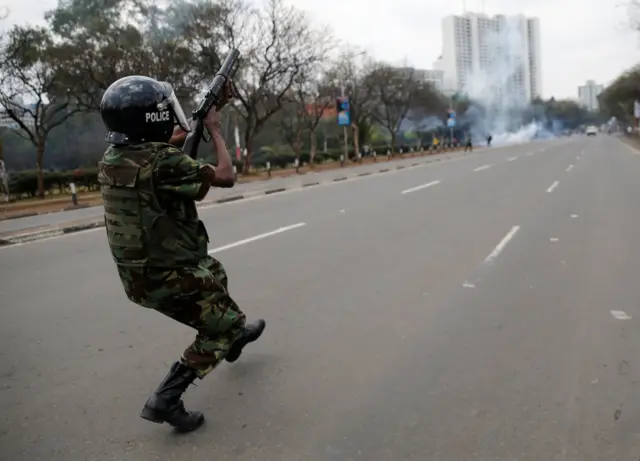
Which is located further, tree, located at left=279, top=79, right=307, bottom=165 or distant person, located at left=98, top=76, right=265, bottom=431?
tree, located at left=279, top=79, right=307, bottom=165

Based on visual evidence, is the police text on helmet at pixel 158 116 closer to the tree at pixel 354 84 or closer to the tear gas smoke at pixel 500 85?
the tree at pixel 354 84

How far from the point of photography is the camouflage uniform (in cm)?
277

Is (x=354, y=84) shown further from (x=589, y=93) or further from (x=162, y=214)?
(x=589, y=93)

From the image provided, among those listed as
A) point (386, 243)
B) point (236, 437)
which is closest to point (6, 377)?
point (236, 437)

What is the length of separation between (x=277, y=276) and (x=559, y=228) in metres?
5.17

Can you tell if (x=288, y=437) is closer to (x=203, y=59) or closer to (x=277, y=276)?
(x=277, y=276)

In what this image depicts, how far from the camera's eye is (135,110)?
9.21 feet

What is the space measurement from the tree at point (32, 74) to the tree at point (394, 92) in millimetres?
28055

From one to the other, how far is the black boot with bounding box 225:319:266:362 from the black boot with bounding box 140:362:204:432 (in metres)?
0.56

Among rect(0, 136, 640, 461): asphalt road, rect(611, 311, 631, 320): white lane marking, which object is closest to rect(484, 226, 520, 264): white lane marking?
rect(0, 136, 640, 461): asphalt road

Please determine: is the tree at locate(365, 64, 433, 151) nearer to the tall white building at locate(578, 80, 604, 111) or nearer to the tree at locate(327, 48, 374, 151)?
the tree at locate(327, 48, 374, 151)

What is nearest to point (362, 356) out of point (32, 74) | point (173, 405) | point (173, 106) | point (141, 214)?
point (173, 405)

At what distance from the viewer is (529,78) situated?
295 feet

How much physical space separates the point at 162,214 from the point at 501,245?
6323 mm
